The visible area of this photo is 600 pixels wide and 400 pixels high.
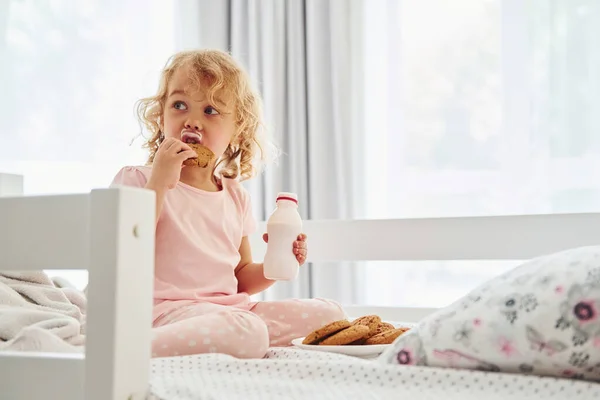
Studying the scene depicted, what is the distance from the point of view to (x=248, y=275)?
151 cm

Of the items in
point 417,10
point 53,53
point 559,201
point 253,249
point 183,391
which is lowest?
point 183,391

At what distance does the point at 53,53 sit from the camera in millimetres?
2342

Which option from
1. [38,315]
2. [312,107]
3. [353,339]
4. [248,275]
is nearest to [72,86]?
[312,107]

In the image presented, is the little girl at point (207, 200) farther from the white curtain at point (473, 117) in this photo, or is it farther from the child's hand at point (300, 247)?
the white curtain at point (473, 117)

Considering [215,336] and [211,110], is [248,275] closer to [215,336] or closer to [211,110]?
[211,110]

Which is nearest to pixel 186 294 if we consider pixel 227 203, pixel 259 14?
pixel 227 203

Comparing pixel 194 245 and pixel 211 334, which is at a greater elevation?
pixel 194 245

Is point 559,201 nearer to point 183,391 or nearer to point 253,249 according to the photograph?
point 253,249

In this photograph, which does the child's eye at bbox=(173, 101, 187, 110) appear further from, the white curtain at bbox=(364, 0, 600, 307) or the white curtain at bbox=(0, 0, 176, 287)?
the white curtain at bbox=(364, 0, 600, 307)

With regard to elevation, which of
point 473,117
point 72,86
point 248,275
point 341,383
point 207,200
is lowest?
point 341,383

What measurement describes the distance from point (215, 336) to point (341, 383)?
0.29 m

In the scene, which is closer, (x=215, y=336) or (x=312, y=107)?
(x=215, y=336)

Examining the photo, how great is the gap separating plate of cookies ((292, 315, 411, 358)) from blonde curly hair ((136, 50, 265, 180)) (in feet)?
1.81

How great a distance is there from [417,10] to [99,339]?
210 cm
